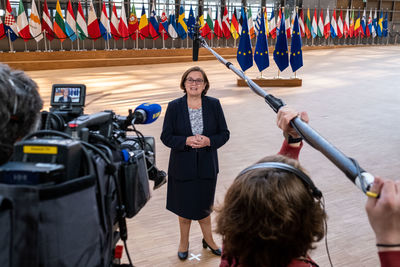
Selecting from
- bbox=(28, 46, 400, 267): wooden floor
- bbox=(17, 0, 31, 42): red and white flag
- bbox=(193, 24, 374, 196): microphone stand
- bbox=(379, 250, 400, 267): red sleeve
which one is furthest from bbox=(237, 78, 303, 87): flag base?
bbox=(379, 250, 400, 267): red sleeve

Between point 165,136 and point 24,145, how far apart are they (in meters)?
1.77

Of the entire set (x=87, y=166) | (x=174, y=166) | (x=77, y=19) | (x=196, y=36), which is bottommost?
(x=174, y=166)

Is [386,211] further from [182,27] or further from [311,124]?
[182,27]

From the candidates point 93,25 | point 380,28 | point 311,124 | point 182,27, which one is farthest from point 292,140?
point 380,28

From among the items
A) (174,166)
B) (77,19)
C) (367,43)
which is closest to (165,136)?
(174,166)

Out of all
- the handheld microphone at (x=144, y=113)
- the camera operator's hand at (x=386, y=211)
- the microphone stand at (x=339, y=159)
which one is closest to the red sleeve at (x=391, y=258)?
the camera operator's hand at (x=386, y=211)

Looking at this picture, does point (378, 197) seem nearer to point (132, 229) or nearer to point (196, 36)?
point (196, 36)

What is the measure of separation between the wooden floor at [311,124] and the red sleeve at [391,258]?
1.93 ft

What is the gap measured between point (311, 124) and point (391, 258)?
582 cm

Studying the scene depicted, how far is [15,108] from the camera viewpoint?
3.03ft

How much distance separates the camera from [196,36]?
2.73 m

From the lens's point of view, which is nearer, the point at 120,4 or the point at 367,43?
the point at 120,4

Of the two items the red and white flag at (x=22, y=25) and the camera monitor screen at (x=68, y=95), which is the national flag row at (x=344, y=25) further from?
the camera monitor screen at (x=68, y=95)

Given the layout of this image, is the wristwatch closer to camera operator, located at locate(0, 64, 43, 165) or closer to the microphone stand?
the microphone stand
